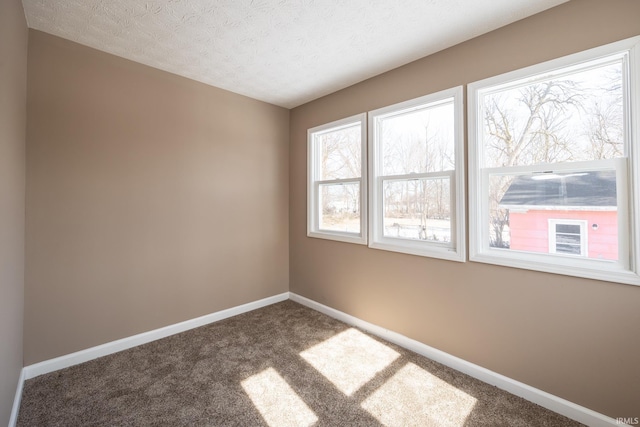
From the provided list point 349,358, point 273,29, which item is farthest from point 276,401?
point 273,29

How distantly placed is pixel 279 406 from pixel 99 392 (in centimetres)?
132

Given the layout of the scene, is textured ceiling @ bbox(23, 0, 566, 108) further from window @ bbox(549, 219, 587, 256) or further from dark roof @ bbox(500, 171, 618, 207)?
window @ bbox(549, 219, 587, 256)

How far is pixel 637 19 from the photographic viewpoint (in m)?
1.54

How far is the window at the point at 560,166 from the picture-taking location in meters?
1.60

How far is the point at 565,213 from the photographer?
70.6 inches

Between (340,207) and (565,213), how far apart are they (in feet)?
6.81

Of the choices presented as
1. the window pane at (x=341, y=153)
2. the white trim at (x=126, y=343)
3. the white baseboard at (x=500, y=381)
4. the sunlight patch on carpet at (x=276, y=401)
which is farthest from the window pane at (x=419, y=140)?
the white trim at (x=126, y=343)

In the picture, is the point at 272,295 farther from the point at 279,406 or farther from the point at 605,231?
the point at 605,231

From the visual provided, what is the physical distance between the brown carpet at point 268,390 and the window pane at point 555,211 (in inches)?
43.7

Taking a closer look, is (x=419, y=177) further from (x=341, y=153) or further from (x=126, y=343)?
(x=126, y=343)

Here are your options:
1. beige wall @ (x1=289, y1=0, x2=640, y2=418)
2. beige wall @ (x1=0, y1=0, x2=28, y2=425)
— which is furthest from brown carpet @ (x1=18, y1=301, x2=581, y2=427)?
beige wall @ (x1=0, y1=0, x2=28, y2=425)

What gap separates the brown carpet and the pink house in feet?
3.59

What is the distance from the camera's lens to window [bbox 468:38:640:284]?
1.60 m

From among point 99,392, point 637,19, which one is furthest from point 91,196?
point 637,19
